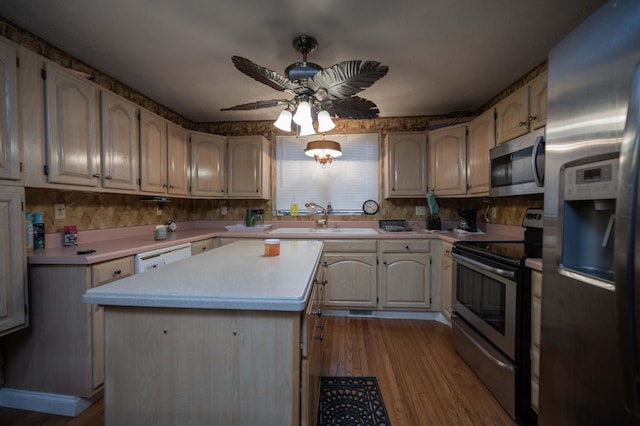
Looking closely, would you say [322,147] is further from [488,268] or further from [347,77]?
[488,268]

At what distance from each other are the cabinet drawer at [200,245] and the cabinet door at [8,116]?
1267 millimetres

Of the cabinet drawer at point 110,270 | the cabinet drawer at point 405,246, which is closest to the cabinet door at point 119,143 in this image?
the cabinet drawer at point 110,270

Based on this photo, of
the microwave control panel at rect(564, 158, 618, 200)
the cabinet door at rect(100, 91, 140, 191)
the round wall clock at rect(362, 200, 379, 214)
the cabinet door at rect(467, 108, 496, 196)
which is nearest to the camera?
the microwave control panel at rect(564, 158, 618, 200)

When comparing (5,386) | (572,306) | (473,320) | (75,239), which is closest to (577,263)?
(572,306)

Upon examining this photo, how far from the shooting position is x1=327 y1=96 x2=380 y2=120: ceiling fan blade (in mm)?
1654

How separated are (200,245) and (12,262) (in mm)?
1282

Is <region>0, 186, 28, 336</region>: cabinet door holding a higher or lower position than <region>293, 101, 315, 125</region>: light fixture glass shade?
lower

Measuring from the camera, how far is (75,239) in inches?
72.8

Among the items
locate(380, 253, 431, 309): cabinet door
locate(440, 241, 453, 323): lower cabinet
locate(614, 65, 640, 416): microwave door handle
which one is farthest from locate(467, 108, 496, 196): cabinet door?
locate(614, 65, 640, 416): microwave door handle

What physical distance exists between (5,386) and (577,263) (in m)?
3.07

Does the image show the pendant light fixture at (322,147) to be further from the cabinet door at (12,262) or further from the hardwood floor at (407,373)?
the cabinet door at (12,262)

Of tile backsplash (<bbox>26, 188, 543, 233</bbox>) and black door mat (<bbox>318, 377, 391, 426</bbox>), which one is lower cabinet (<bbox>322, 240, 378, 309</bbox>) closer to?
tile backsplash (<bbox>26, 188, 543, 233</bbox>)

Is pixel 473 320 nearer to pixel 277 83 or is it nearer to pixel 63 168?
pixel 277 83

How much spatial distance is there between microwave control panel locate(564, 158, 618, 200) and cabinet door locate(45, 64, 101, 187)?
2619 millimetres
